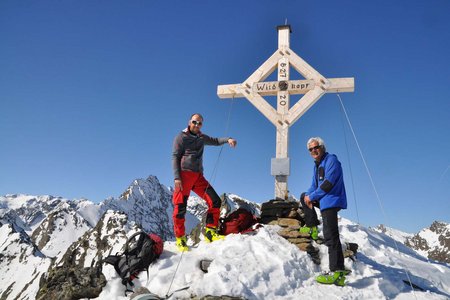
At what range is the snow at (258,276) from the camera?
488 cm

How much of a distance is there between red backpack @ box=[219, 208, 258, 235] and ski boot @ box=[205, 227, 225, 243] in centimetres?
20

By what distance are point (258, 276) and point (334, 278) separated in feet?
4.45

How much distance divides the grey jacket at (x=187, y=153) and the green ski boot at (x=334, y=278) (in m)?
3.07

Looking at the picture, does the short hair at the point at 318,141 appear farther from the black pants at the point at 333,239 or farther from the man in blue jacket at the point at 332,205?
the black pants at the point at 333,239

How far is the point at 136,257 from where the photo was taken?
220 inches

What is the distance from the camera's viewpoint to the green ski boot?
5539 millimetres

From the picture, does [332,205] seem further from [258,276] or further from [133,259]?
[133,259]

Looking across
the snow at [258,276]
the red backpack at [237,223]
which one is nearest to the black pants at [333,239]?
the snow at [258,276]

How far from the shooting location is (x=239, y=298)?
459 centimetres

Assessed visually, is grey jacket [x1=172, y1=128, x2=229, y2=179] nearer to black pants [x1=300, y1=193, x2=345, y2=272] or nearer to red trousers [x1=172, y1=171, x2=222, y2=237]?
red trousers [x1=172, y1=171, x2=222, y2=237]

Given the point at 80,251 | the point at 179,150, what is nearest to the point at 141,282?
the point at 179,150

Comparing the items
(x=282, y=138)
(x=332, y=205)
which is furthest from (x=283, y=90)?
(x=332, y=205)

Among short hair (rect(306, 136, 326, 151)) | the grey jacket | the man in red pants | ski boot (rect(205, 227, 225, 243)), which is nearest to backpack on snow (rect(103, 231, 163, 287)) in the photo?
the man in red pants

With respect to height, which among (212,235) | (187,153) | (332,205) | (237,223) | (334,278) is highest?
(187,153)
